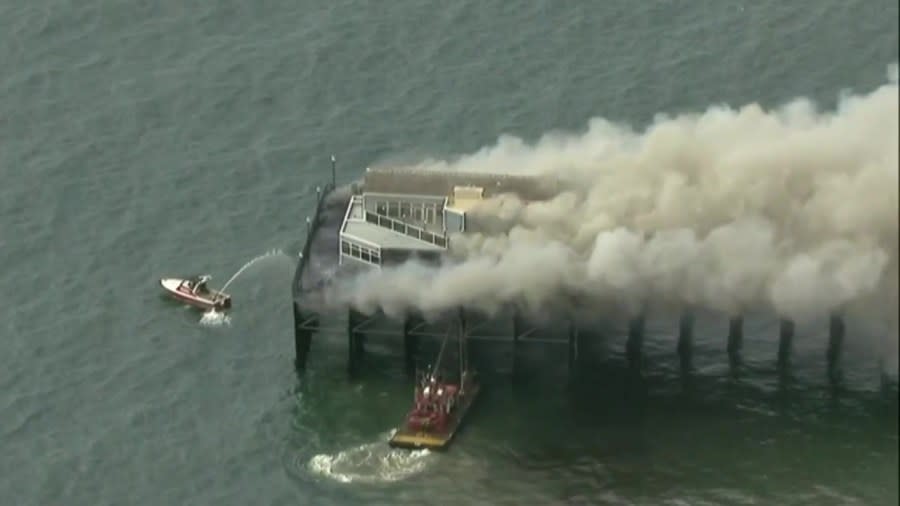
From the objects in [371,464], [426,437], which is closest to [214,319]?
[371,464]

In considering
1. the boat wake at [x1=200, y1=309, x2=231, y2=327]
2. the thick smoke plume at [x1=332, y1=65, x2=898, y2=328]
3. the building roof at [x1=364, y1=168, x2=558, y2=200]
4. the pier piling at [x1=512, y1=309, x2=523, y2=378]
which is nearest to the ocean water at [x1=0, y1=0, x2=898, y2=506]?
the boat wake at [x1=200, y1=309, x2=231, y2=327]

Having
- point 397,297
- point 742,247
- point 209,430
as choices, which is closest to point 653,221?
point 742,247

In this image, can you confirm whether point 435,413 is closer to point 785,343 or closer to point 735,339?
point 735,339

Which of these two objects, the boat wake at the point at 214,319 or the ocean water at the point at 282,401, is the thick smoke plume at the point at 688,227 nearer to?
the ocean water at the point at 282,401

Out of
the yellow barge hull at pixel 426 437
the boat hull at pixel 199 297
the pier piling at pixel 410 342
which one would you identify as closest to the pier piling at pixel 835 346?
the yellow barge hull at pixel 426 437

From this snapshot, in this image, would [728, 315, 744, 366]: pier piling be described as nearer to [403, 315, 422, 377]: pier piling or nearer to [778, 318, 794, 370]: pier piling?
[778, 318, 794, 370]: pier piling
